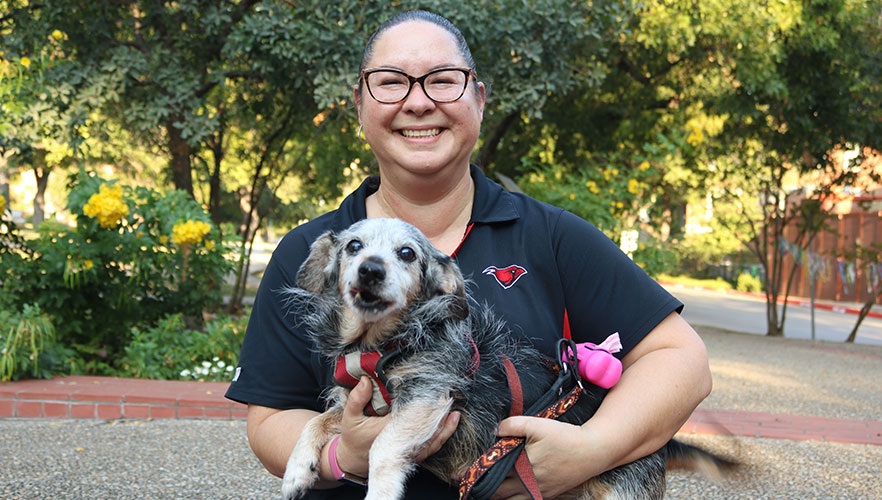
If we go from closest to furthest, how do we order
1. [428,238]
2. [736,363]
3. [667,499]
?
1. [428,238]
2. [667,499]
3. [736,363]

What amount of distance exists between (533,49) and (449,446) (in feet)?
22.8

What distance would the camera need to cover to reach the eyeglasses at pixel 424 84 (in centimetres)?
237

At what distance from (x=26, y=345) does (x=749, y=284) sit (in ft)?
102

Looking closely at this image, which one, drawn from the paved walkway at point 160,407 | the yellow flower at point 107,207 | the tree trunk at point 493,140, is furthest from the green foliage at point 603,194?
the yellow flower at point 107,207

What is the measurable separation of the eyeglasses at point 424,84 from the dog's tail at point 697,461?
1.44 m

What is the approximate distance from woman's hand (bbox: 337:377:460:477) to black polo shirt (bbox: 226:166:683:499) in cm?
19

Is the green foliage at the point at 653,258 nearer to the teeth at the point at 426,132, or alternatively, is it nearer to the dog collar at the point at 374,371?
the teeth at the point at 426,132

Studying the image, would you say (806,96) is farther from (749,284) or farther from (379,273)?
(749,284)

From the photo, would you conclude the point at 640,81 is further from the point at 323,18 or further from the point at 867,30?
the point at 323,18

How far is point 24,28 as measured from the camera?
8508 millimetres

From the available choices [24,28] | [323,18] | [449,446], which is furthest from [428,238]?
[24,28]

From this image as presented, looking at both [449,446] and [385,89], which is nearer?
[449,446]

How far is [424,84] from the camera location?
238cm

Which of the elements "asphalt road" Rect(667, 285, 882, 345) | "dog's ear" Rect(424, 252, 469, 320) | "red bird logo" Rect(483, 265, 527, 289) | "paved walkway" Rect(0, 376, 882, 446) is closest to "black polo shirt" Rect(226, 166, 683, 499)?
"red bird logo" Rect(483, 265, 527, 289)
